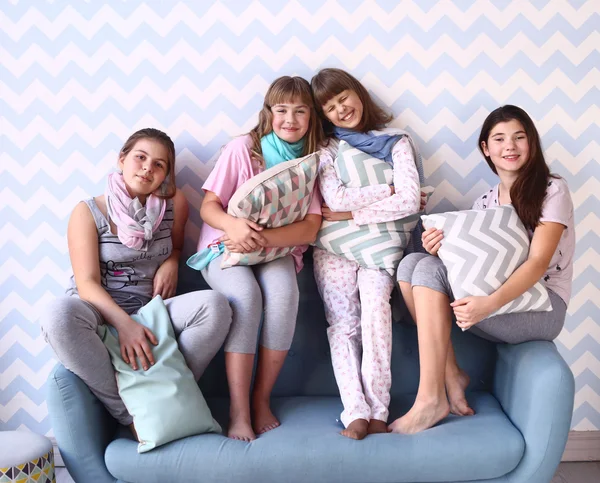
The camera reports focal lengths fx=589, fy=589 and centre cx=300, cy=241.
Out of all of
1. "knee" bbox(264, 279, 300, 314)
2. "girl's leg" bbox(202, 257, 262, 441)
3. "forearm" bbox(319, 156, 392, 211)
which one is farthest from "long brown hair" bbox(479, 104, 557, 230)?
"girl's leg" bbox(202, 257, 262, 441)

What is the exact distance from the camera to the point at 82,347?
62.5 inches

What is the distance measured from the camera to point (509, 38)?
207 cm

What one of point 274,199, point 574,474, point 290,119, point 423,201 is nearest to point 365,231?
point 423,201

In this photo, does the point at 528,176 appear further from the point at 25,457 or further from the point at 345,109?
the point at 25,457

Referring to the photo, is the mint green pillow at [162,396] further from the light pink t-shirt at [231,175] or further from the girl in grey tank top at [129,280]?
the light pink t-shirt at [231,175]

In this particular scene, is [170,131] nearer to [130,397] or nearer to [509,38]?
[130,397]

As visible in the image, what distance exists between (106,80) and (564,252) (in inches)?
65.0

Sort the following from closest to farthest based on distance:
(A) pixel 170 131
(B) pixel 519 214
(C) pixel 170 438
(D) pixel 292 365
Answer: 1. (C) pixel 170 438
2. (B) pixel 519 214
3. (D) pixel 292 365
4. (A) pixel 170 131

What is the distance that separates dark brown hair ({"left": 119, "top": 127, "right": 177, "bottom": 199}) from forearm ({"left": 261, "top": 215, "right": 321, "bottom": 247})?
0.39 m

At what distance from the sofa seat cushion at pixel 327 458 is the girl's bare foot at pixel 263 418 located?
0.28 feet

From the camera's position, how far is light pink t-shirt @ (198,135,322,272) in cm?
195

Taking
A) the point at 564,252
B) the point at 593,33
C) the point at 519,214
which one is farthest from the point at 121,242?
the point at 593,33

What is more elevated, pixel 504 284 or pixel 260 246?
pixel 260 246

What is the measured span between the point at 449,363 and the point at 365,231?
498 millimetres
